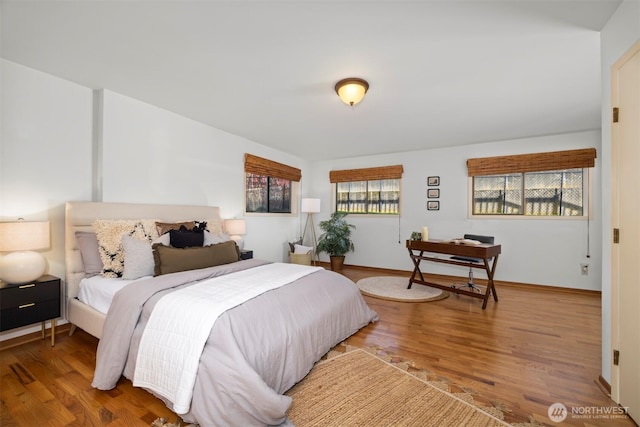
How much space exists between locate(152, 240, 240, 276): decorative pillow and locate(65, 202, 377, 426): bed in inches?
3.8

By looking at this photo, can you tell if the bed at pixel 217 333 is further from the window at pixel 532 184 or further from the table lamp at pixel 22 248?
the window at pixel 532 184

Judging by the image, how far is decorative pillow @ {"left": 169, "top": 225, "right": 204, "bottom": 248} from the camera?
9.03 ft

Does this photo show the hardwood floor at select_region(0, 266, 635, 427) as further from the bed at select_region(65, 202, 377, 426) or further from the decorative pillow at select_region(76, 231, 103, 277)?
the decorative pillow at select_region(76, 231, 103, 277)

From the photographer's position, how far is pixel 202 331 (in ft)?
5.06

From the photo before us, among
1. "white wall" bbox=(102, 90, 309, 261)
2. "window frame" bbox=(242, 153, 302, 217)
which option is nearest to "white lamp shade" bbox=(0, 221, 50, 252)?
"white wall" bbox=(102, 90, 309, 261)

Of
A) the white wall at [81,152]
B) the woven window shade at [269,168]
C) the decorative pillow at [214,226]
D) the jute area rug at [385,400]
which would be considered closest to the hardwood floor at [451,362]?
the jute area rug at [385,400]

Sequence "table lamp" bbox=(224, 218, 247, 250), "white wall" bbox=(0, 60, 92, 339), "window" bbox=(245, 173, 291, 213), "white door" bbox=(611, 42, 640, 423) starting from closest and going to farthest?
"white door" bbox=(611, 42, 640, 423), "white wall" bbox=(0, 60, 92, 339), "table lamp" bbox=(224, 218, 247, 250), "window" bbox=(245, 173, 291, 213)

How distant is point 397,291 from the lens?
161 inches

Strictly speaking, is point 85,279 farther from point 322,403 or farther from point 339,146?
point 339,146

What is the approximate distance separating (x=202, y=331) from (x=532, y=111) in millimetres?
4219

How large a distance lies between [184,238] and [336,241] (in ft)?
11.0

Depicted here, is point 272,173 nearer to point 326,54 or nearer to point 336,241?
point 336,241

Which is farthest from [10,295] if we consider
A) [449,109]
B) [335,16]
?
[449,109]

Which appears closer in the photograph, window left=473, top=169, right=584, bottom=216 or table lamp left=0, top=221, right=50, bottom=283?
table lamp left=0, top=221, right=50, bottom=283
